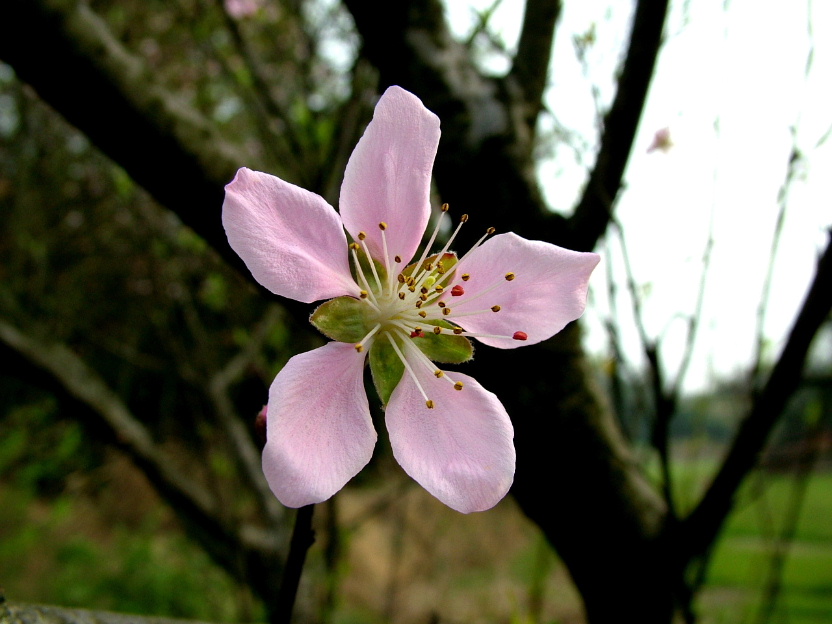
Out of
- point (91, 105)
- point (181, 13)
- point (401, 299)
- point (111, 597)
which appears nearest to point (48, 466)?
point (111, 597)

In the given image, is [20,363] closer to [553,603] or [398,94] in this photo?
[398,94]

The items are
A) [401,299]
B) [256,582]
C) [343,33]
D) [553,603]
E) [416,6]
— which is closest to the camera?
[401,299]

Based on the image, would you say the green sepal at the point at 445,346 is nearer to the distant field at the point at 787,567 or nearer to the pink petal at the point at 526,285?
the pink petal at the point at 526,285

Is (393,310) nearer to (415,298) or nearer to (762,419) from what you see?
(415,298)

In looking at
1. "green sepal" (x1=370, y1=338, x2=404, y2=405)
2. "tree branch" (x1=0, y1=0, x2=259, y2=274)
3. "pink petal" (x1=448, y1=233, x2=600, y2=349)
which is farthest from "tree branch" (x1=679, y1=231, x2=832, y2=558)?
"tree branch" (x1=0, y1=0, x2=259, y2=274)

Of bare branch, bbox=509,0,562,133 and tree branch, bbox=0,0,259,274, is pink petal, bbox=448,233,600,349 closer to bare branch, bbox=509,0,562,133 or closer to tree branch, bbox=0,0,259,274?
tree branch, bbox=0,0,259,274

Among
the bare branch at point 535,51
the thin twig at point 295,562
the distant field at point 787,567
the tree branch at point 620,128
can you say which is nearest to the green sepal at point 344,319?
the thin twig at point 295,562
